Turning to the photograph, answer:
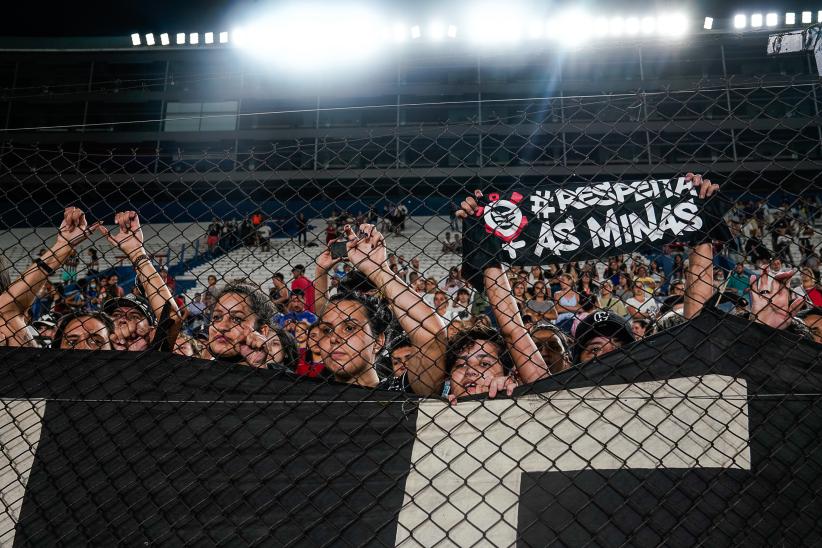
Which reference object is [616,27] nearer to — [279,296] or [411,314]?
[279,296]

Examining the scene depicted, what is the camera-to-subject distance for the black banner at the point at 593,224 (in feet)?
6.81

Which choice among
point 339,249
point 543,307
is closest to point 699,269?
point 339,249

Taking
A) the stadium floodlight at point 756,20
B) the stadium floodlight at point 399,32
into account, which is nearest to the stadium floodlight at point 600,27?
the stadium floodlight at point 756,20

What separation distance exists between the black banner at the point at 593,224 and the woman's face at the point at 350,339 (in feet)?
1.79

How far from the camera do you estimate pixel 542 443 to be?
67.8 inches

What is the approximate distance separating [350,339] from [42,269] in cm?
124

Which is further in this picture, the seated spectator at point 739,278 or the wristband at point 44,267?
the wristband at point 44,267

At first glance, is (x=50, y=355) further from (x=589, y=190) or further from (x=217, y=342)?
(x=589, y=190)

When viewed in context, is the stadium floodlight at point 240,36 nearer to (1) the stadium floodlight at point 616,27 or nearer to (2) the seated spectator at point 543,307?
(1) the stadium floodlight at point 616,27

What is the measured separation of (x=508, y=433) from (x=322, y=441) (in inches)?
21.3

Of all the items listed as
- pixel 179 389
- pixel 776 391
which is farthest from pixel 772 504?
pixel 179 389

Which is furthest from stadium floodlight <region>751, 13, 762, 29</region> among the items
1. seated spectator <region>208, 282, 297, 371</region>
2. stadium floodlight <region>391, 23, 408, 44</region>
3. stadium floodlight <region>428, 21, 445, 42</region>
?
seated spectator <region>208, 282, 297, 371</region>

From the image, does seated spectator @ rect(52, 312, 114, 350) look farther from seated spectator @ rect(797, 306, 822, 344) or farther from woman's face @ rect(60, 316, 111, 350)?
seated spectator @ rect(797, 306, 822, 344)

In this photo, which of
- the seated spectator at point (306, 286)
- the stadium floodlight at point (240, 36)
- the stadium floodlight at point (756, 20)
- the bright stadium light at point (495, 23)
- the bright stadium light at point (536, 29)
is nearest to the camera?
the seated spectator at point (306, 286)
